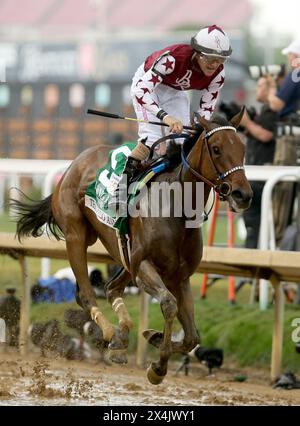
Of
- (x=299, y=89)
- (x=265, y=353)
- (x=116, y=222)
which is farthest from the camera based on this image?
(x=299, y=89)

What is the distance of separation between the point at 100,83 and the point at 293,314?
9.15 m

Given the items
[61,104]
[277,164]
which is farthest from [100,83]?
[277,164]

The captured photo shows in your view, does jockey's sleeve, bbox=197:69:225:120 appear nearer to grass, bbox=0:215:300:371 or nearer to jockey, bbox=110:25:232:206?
jockey, bbox=110:25:232:206

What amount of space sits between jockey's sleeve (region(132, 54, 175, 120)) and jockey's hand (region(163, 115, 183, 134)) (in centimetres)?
5

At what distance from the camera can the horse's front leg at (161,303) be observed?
19.1ft

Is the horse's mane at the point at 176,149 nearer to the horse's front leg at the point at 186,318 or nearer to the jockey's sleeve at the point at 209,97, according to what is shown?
the jockey's sleeve at the point at 209,97

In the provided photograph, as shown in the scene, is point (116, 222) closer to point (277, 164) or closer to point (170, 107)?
point (170, 107)

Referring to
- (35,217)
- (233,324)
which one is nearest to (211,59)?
(35,217)

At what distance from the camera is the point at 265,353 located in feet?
24.7

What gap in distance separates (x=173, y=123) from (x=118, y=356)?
1.29m

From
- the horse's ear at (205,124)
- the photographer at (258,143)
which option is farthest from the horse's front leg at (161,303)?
the photographer at (258,143)

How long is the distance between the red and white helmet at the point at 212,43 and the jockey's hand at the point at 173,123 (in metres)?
0.39
